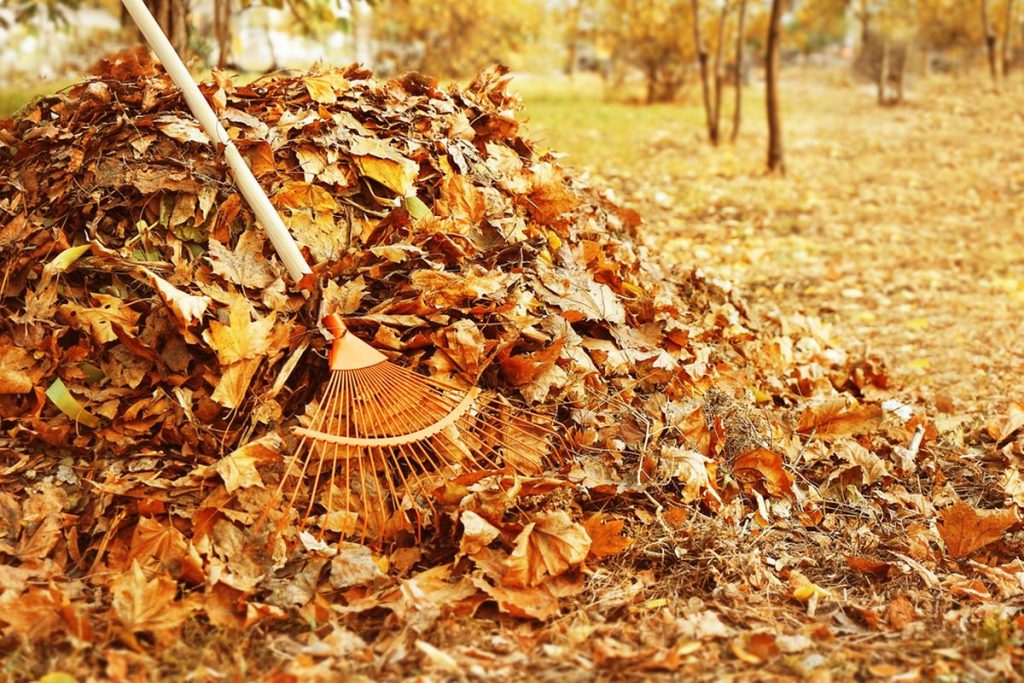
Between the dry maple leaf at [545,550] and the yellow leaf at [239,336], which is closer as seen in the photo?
the dry maple leaf at [545,550]

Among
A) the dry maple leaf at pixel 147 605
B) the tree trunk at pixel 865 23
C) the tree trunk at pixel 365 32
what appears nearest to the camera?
the dry maple leaf at pixel 147 605

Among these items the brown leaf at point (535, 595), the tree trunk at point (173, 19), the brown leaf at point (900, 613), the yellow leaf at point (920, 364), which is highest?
the tree trunk at point (173, 19)

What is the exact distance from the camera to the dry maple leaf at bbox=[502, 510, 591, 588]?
1980 mm

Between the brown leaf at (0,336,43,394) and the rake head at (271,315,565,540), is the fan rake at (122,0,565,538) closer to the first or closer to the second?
the rake head at (271,315,565,540)

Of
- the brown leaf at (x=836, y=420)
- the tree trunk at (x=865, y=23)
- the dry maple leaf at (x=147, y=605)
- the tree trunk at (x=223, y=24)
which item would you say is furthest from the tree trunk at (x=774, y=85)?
the tree trunk at (x=865, y=23)

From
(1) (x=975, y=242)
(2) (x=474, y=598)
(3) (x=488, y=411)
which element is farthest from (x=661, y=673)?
(1) (x=975, y=242)

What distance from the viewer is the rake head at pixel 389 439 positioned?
214 centimetres

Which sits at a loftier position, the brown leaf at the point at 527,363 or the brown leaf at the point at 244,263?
the brown leaf at the point at 244,263

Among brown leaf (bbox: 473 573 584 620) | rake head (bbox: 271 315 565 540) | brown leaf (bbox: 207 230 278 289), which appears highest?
brown leaf (bbox: 207 230 278 289)

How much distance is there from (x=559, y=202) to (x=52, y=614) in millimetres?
1891

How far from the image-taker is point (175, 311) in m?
2.18

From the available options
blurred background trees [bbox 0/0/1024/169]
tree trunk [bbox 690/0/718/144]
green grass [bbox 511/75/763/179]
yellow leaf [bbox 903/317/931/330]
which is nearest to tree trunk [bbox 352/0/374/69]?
blurred background trees [bbox 0/0/1024/169]

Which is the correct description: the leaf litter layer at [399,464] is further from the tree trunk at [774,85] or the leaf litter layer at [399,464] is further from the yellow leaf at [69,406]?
the tree trunk at [774,85]

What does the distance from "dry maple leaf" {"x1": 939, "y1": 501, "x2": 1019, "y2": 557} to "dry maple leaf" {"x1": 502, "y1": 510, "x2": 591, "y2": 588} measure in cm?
97
